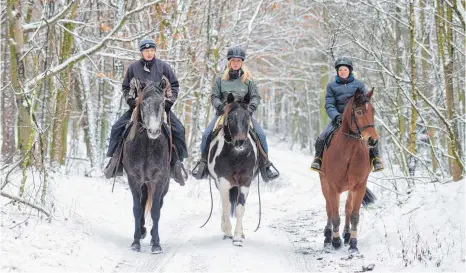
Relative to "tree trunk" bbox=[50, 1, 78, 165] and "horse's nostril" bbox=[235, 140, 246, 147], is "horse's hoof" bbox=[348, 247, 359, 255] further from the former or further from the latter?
"tree trunk" bbox=[50, 1, 78, 165]

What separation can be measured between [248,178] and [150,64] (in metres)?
2.57

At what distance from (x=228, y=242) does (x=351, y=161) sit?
7.84 ft

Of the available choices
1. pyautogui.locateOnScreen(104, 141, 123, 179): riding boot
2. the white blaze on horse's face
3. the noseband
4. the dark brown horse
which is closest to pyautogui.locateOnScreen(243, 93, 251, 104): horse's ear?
the white blaze on horse's face

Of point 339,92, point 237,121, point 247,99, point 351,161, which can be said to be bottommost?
point 351,161

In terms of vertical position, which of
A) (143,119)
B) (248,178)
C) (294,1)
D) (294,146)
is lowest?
(294,146)

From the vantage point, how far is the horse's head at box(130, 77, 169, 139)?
23.8 feet

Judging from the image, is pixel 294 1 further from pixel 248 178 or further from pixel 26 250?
pixel 26 250

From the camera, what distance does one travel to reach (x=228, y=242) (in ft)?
27.4

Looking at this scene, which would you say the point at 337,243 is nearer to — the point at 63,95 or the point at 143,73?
the point at 143,73

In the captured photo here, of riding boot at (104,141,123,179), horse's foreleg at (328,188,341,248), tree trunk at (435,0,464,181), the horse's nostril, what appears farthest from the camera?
tree trunk at (435,0,464,181)

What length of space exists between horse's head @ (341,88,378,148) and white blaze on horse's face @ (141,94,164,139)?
2.88 meters

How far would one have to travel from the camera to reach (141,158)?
799cm

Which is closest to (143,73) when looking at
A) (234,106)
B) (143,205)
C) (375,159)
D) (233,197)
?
(234,106)

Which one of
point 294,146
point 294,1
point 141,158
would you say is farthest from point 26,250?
point 294,146
